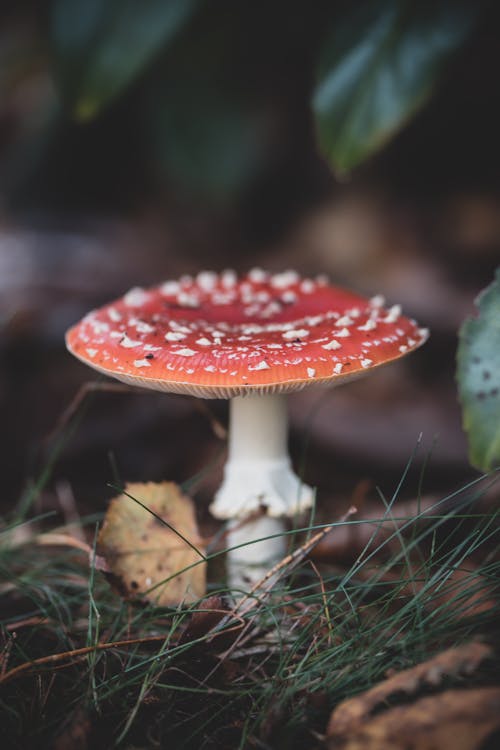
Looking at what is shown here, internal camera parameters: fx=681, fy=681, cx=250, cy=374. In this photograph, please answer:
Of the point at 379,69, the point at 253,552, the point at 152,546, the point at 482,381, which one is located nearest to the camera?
the point at 482,381

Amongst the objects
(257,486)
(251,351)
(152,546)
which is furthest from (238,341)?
(152,546)

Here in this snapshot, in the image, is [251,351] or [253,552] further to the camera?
[253,552]

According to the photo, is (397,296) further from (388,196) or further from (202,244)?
(202,244)

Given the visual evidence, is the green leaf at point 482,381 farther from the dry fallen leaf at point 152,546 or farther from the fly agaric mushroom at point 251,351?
the dry fallen leaf at point 152,546

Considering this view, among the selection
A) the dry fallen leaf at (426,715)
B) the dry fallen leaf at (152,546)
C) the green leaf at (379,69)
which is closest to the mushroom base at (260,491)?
the dry fallen leaf at (152,546)

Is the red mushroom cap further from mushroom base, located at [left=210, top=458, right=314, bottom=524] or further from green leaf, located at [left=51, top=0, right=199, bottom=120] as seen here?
green leaf, located at [left=51, top=0, right=199, bottom=120]

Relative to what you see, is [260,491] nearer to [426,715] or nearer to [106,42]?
[426,715]

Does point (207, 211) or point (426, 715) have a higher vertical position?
point (207, 211)
